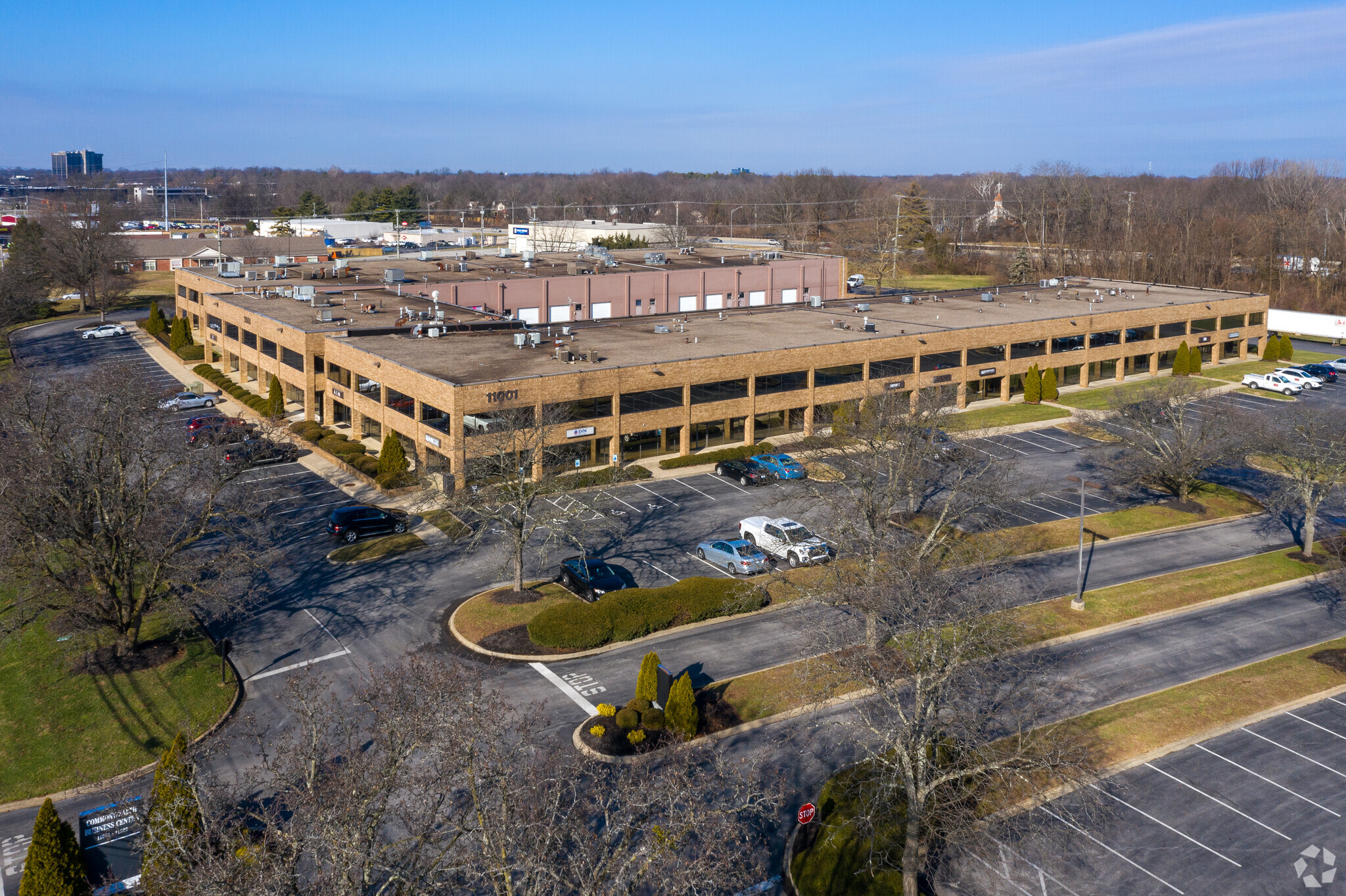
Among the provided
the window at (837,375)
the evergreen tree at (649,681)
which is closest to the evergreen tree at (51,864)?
the evergreen tree at (649,681)

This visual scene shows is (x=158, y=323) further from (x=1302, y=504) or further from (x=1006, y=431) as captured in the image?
(x=1302, y=504)

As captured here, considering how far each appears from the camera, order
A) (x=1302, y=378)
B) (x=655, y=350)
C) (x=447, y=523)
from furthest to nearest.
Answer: (x=1302, y=378), (x=655, y=350), (x=447, y=523)

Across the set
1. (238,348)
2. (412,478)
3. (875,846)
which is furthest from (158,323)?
(875,846)

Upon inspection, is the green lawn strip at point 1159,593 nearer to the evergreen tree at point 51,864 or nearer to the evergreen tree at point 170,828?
the evergreen tree at point 170,828

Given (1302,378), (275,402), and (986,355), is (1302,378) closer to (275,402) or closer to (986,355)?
(986,355)

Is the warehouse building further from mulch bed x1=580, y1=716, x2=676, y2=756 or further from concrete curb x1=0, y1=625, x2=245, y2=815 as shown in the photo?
mulch bed x1=580, y1=716, x2=676, y2=756

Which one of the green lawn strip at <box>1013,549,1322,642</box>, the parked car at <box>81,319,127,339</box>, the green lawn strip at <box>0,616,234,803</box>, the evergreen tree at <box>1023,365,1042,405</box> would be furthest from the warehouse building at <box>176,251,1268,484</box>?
the green lawn strip at <box>0,616,234,803</box>

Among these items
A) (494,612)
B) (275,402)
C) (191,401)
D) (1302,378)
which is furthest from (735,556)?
(1302,378)
